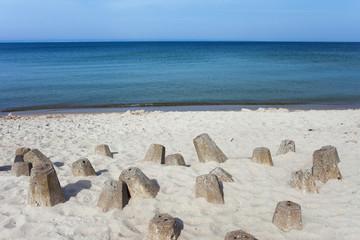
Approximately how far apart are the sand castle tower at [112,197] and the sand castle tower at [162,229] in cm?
73

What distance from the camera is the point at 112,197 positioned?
3.71 metres

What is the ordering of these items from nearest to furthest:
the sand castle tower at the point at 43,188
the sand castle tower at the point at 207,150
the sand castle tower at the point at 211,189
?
the sand castle tower at the point at 43,188 < the sand castle tower at the point at 211,189 < the sand castle tower at the point at 207,150

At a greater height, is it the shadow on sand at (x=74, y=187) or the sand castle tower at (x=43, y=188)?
the sand castle tower at (x=43, y=188)

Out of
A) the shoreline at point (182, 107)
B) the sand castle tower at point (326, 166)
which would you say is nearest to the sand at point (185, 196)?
the sand castle tower at point (326, 166)

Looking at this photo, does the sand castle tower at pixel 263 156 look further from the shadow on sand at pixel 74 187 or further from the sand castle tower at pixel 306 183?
the shadow on sand at pixel 74 187

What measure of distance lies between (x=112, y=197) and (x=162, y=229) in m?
0.91

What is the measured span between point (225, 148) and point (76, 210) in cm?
444

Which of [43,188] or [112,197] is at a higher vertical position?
[43,188]

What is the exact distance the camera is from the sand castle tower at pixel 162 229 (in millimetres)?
3104

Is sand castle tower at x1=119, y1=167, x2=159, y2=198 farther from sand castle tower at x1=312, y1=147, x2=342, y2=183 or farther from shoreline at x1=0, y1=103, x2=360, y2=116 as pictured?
shoreline at x1=0, y1=103, x2=360, y2=116

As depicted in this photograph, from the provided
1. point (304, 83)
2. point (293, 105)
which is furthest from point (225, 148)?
point (304, 83)

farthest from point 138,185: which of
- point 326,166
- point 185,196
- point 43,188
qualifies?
point 326,166

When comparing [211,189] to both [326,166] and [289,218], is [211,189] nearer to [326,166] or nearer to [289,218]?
[289,218]

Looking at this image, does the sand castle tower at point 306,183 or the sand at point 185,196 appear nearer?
the sand at point 185,196
